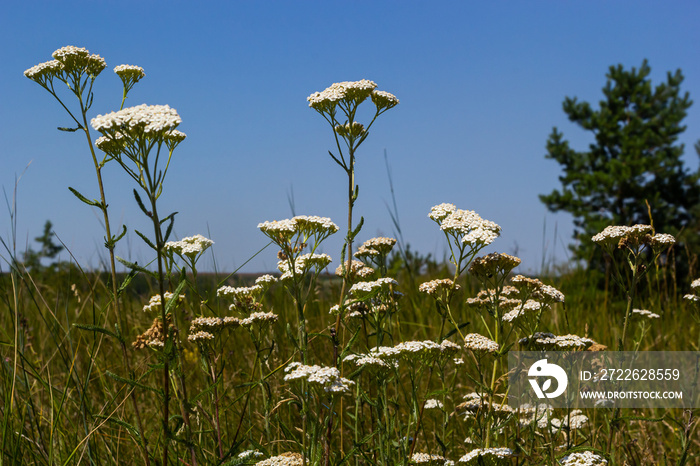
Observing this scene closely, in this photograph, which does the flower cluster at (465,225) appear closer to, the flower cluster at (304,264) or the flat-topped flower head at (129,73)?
the flower cluster at (304,264)

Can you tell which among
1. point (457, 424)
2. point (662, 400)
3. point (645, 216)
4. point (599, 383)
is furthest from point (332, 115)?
point (645, 216)

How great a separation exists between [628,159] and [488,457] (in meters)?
19.7

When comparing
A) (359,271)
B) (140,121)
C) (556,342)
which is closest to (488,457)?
(556,342)

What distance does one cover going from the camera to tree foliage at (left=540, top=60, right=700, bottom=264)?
19891mm

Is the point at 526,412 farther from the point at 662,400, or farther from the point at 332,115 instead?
the point at 662,400

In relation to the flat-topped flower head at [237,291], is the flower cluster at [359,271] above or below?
above

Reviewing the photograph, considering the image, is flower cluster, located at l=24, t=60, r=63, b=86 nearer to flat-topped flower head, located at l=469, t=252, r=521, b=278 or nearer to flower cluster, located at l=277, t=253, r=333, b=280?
flower cluster, located at l=277, t=253, r=333, b=280

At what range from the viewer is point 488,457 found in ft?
9.25

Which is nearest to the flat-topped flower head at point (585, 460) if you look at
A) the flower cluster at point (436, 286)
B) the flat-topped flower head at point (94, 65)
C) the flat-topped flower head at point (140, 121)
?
the flower cluster at point (436, 286)

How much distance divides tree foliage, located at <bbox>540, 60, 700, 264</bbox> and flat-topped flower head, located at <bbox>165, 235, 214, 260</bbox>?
17661mm

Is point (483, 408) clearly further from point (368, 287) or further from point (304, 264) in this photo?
point (304, 264)

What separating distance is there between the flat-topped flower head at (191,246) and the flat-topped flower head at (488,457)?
1864mm

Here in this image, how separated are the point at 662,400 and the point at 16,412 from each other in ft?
18.6

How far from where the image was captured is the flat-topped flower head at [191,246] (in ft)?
11.0
